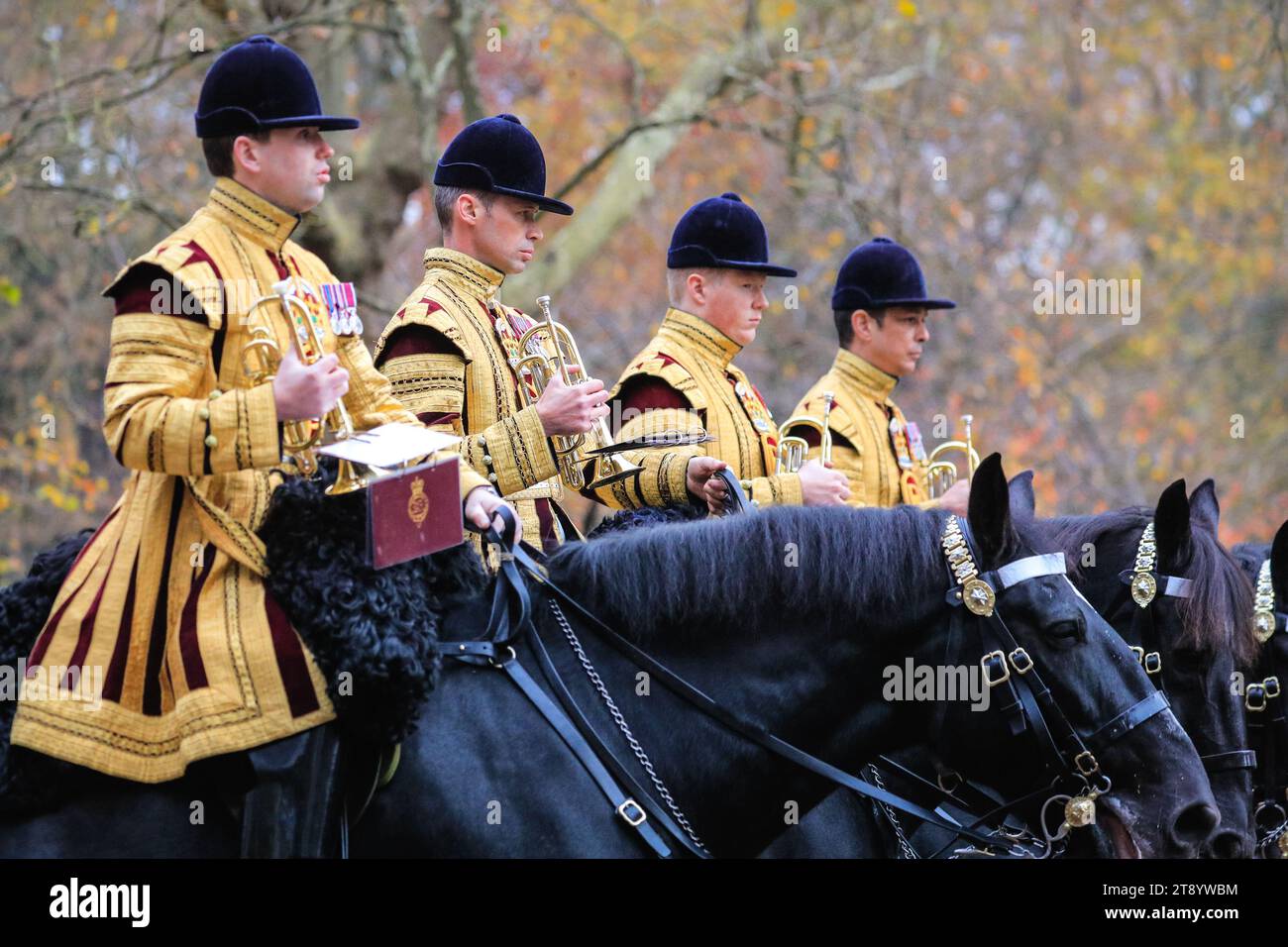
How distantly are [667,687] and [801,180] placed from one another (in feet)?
27.1

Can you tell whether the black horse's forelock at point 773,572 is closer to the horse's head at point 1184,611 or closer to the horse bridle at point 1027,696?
the horse bridle at point 1027,696

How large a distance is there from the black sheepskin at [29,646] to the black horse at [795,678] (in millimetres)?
759

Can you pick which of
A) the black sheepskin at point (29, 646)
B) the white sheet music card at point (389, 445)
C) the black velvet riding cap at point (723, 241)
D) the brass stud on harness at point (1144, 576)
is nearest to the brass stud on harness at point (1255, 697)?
the brass stud on harness at point (1144, 576)

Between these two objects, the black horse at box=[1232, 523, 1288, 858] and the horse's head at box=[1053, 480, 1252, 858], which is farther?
the black horse at box=[1232, 523, 1288, 858]

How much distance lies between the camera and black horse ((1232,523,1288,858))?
493cm

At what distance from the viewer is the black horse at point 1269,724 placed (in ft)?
16.2

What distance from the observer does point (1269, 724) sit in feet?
16.3

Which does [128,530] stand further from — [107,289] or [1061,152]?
[1061,152]

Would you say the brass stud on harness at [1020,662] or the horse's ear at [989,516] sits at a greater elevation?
the horse's ear at [989,516]

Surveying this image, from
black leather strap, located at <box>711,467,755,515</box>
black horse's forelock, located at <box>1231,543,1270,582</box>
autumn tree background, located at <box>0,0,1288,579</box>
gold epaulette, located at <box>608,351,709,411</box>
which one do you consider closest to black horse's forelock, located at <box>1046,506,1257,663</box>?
black horse's forelock, located at <box>1231,543,1270,582</box>

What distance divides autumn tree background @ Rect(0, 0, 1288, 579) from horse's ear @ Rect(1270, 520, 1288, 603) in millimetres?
2091

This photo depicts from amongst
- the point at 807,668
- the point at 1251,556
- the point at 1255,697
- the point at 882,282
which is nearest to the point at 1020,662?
the point at 807,668

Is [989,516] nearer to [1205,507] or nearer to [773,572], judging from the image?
[773,572]

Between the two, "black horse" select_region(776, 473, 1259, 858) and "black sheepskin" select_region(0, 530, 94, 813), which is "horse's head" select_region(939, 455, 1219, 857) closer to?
"black horse" select_region(776, 473, 1259, 858)
